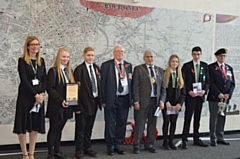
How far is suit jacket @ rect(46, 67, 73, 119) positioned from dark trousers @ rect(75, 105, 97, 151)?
0.33 metres

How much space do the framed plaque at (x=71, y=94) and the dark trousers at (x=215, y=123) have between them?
2593 mm

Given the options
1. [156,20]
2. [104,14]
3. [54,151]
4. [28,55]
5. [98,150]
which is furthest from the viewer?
[156,20]

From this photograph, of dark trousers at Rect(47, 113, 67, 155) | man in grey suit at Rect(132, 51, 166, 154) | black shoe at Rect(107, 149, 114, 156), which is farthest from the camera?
man in grey suit at Rect(132, 51, 166, 154)

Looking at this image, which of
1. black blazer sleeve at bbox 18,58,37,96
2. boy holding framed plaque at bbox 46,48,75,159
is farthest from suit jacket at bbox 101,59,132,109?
black blazer sleeve at bbox 18,58,37,96

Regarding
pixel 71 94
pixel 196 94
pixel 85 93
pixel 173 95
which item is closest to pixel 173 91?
pixel 173 95

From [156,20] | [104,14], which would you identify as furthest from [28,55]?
[156,20]

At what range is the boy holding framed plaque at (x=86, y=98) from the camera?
4.45 m

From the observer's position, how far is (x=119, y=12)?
5.58m

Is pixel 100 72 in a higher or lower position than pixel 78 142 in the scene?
higher

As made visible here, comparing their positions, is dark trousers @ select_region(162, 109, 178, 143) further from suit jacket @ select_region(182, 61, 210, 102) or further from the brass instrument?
the brass instrument

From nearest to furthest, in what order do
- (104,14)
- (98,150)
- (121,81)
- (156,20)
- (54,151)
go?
(54,151) → (121,81) → (98,150) → (104,14) → (156,20)

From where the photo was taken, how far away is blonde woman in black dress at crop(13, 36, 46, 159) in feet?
13.0

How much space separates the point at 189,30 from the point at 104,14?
1791mm

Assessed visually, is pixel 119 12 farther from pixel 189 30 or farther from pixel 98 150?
pixel 98 150
